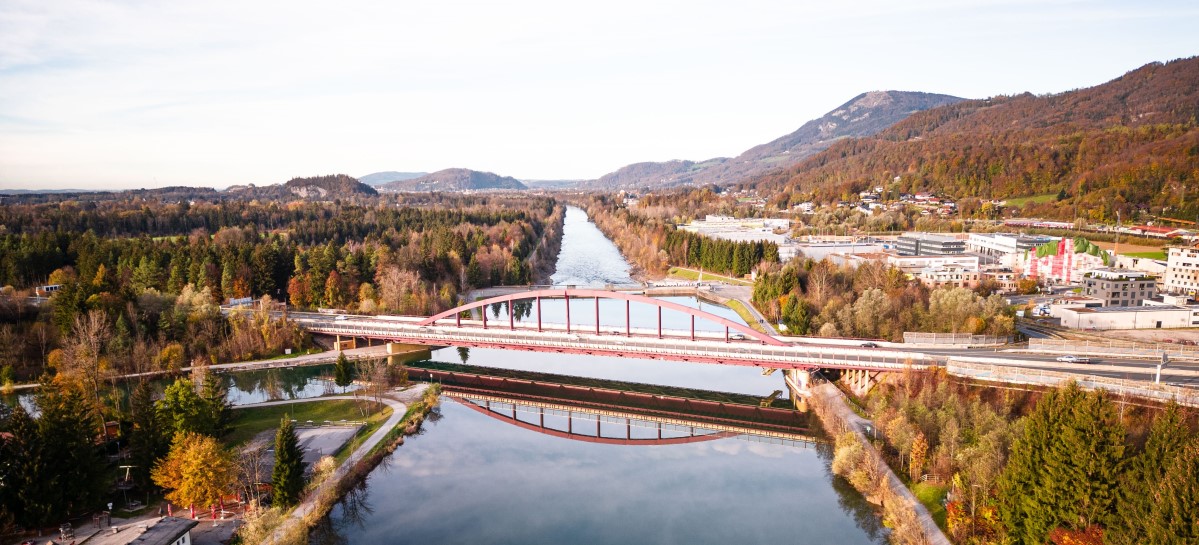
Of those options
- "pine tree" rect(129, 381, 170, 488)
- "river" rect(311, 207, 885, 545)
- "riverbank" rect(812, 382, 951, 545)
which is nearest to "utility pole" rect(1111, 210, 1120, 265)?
"riverbank" rect(812, 382, 951, 545)

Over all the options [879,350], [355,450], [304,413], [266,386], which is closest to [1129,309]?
[879,350]

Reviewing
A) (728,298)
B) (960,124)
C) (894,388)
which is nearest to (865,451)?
(894,388)

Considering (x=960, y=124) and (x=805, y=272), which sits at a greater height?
(x=960, y=124)

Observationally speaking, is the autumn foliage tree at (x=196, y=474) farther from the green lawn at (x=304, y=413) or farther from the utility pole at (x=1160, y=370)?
the utility pole at (x=1160, y=370)

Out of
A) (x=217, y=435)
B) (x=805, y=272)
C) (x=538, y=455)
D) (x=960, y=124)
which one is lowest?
(x=538, y=455)

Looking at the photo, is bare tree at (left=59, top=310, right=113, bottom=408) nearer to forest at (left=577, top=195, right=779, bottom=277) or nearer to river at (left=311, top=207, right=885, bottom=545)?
river at (left=311, top=207, right=885, bottom=545)

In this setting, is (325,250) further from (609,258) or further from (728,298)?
(609,258)

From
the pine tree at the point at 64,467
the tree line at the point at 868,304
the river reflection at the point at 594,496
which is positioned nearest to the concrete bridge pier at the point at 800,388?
the tree line at the point at 868,304
